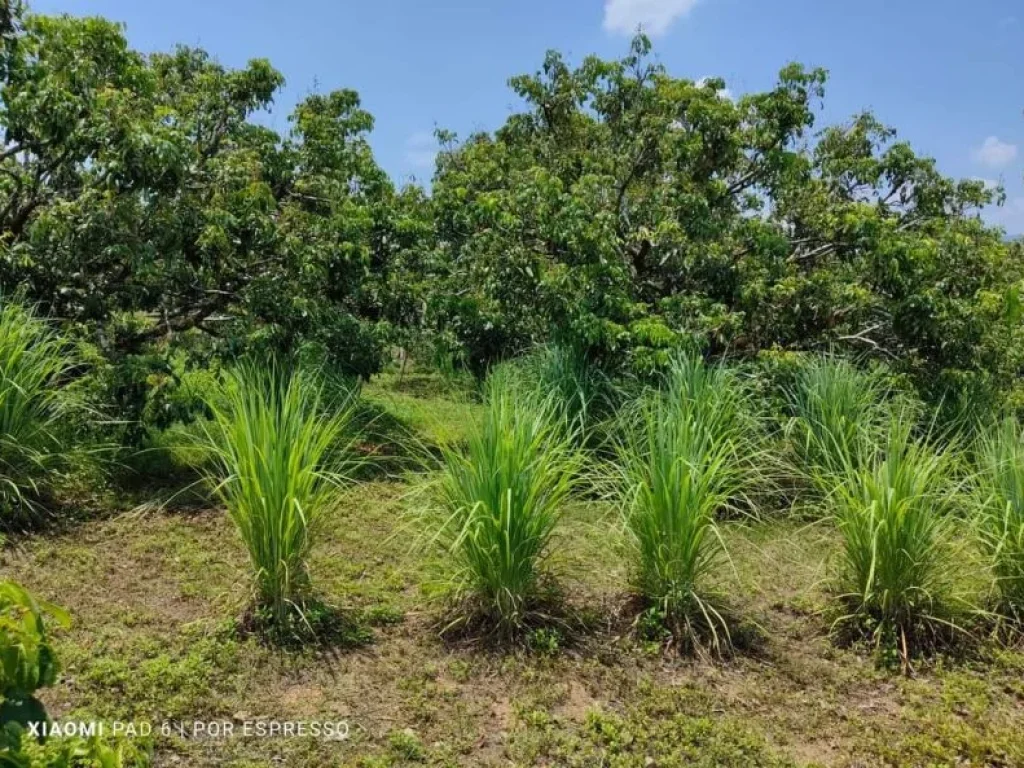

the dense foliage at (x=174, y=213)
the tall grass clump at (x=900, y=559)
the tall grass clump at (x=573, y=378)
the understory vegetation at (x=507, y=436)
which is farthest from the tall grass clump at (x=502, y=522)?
the dense foliage at (x=174, y=213)

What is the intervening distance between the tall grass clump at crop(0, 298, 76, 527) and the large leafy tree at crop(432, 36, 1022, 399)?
10.1 feet

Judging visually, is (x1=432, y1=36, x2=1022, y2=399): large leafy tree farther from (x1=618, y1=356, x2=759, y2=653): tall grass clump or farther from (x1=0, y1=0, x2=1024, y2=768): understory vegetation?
(x1=618, y1=356, x2=759, y2=653): tall grass clump

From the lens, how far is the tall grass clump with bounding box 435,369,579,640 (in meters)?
3.11

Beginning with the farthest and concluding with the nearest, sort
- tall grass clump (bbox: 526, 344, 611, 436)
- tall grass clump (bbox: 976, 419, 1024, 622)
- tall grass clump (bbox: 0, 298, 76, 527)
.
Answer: tall grass clump (bbox: 526, 344, 611, 436), tall grass clump (bbox: 0, 298, 76, 527), tall grass clump (bbox: 976, 419, 1024, 622)

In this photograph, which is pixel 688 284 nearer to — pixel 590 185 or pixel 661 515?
pixel 590 185

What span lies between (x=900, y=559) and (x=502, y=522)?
5.31ft

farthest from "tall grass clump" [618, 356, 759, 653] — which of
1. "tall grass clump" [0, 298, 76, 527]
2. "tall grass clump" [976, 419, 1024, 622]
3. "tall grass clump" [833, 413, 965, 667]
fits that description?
"tall grass clump" [0, 298, 76, 527]

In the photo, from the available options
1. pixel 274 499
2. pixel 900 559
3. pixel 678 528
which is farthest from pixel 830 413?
pixel 274 499

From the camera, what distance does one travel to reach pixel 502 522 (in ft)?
10.1

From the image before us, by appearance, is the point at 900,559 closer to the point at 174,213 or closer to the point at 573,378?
the point at 573,378

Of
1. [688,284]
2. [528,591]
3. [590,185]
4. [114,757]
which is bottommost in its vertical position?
[528,591]

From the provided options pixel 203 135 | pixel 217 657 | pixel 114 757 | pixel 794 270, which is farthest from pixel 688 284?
pixel 114 757

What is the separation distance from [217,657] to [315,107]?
5795 mm

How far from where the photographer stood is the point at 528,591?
3246mm
